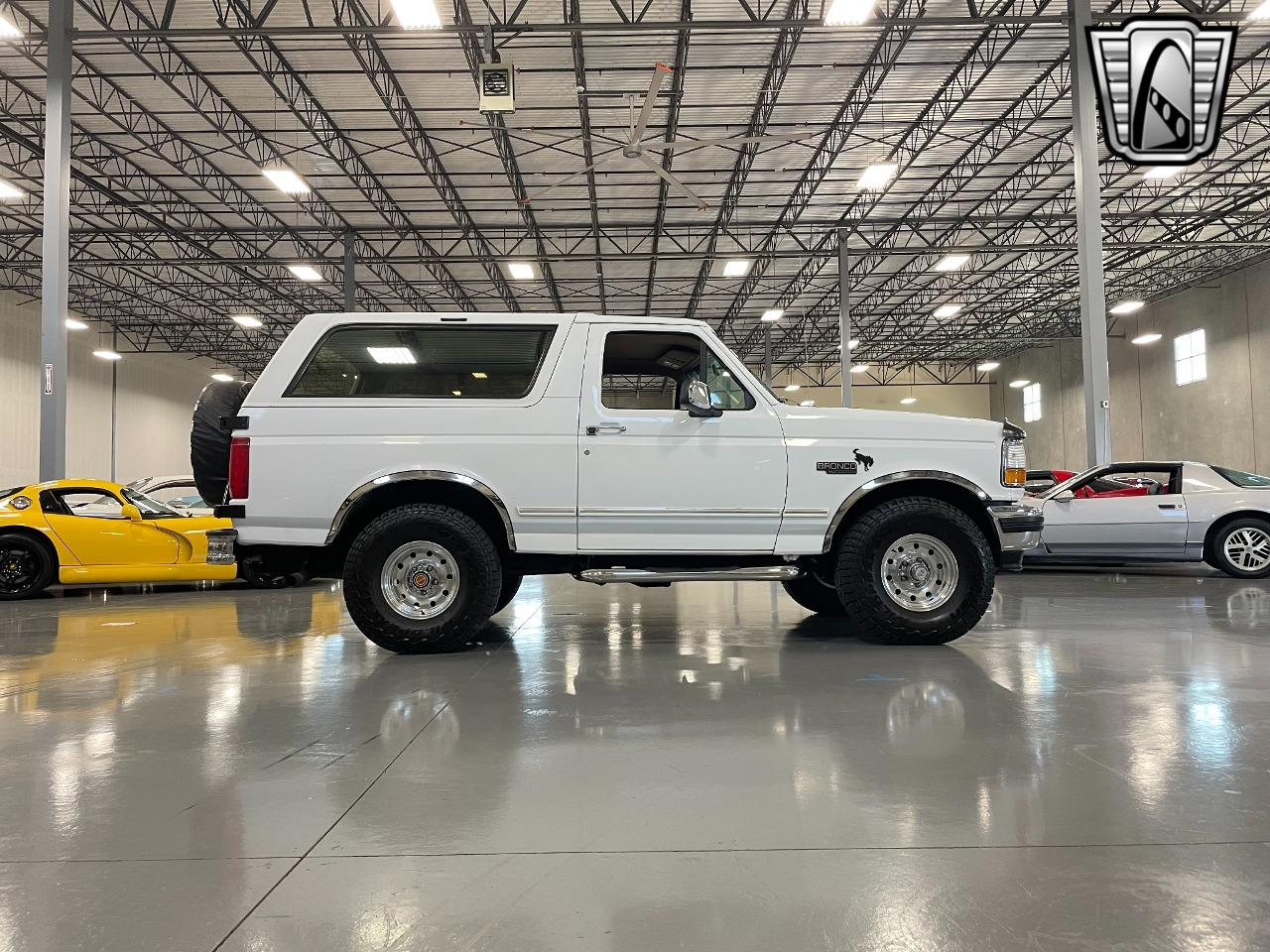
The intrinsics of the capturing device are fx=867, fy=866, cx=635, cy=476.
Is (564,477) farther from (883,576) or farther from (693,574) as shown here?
(883,576)

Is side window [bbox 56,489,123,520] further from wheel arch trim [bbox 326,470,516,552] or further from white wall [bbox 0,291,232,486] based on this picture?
white wall [bbox 0,291,232,486]

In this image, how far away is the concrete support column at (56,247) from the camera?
1309 cm

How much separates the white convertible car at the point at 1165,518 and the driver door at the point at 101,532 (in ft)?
35.4

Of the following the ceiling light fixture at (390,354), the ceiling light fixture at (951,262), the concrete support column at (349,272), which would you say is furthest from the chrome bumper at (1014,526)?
the ceiling light fixture at (951,262)

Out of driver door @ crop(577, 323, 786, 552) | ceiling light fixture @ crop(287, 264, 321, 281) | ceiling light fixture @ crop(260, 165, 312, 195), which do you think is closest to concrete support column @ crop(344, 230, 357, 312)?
ceiling light fixture @ crop(287, 264, 321, 281)

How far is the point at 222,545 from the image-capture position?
574 centimetres

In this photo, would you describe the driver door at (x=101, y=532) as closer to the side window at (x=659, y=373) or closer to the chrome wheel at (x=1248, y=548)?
the side window at (x=659, y=373)

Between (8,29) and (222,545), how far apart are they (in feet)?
45.0

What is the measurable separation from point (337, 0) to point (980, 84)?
12522 millimetres

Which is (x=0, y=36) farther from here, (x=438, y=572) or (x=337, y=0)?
(x=438, y=572)

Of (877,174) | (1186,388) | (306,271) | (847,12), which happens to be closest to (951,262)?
(877,174)

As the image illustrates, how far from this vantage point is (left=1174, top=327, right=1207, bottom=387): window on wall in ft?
105

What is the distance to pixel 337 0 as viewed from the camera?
14.8m

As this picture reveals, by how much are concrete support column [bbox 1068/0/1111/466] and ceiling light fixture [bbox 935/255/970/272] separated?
1469 centimetres
